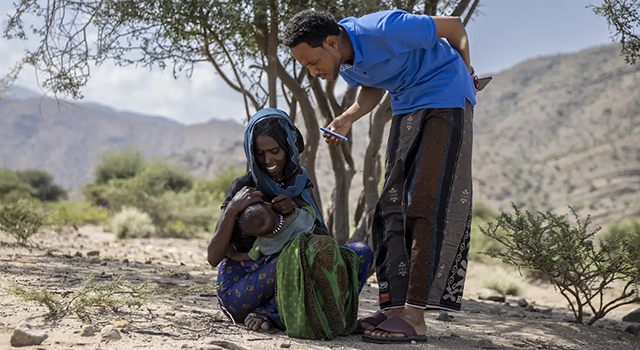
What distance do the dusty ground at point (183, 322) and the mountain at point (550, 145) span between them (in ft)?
34.9

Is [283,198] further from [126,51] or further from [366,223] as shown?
[126,51]

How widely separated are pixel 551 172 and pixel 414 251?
4137 centimetres

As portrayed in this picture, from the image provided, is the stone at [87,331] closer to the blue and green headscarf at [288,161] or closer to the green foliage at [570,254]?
the blue and green headscarf at [288,161]

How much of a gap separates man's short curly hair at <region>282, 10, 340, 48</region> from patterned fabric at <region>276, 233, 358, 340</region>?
960 mm

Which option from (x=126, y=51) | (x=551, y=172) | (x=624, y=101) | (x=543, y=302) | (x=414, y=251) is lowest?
(x=543, y=302)

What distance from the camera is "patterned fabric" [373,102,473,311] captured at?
315 centimetres

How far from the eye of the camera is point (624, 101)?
46.7 metres

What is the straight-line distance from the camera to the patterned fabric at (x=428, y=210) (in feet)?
10.3

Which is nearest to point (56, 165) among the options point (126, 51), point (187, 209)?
point (187, 209)

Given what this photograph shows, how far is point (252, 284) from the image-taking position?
332 cm

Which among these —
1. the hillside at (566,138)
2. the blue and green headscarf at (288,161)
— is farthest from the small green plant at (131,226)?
the hillside at (566,138)

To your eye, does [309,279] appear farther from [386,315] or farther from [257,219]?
[386,315]

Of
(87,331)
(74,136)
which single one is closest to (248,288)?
(87,331)

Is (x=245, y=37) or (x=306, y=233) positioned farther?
(x=245, y=37)
